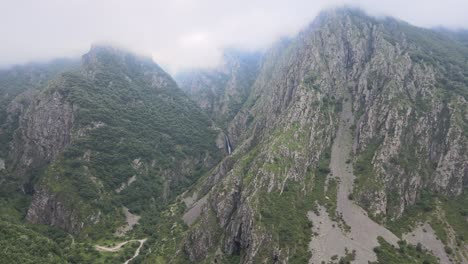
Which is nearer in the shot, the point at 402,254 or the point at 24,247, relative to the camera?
the point at 24,247

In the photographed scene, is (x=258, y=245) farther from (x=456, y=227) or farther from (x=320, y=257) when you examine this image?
(x=456, y=227)

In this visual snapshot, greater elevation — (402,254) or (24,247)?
(402,254)

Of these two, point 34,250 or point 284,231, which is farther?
point 284,231

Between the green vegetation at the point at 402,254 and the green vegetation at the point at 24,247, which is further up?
the green vegetation at the point at 402,254

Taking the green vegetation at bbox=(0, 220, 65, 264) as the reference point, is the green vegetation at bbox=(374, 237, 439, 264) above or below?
above

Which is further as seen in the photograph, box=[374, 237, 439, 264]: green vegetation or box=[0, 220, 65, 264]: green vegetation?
box=[374, 237, 439, 264]: green vegetation

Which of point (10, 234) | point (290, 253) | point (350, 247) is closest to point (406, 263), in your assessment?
point (350, 247)

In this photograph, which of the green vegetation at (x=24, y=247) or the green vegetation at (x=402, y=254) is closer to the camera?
the green vegetation at (x=24, y=247)

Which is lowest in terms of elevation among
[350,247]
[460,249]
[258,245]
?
[258,245]
